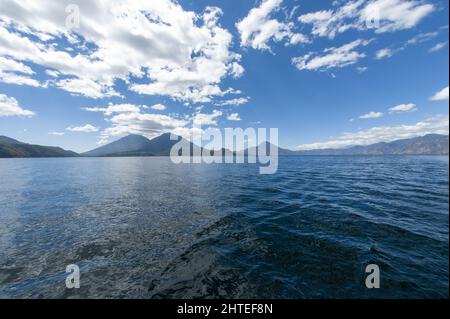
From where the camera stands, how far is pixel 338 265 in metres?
10.1

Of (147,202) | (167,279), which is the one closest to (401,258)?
(167,279)

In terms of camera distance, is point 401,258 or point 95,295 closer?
point 95,295

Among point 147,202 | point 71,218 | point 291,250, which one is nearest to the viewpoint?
point 291,250

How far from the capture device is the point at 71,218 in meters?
18.9

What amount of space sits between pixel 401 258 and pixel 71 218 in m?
26.8

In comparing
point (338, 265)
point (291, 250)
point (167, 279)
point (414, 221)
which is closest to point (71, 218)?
point (167, 279)

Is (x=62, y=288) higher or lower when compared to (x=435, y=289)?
lower

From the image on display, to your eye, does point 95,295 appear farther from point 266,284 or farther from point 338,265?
point 338,265

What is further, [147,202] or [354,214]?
[147,202]

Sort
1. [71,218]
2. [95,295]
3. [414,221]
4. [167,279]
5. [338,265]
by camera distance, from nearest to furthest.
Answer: [95,295] < [167,279] < [338,265] < [414,221] < [71,218]
